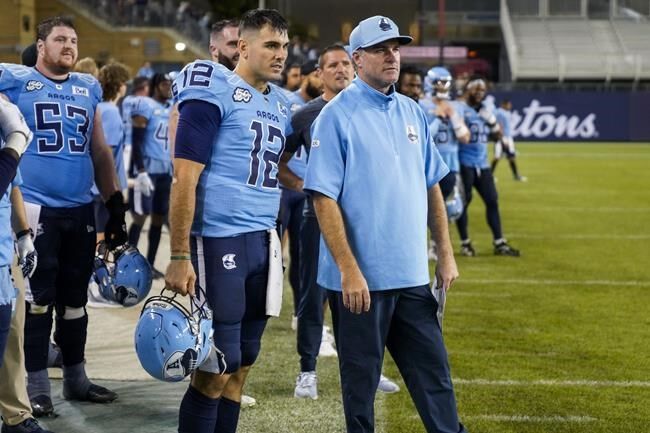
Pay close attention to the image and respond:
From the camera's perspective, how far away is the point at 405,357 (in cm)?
456

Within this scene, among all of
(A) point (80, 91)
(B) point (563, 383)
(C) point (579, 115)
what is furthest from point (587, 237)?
(C) point (579, 115)

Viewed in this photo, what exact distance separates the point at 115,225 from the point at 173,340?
67.8 inches

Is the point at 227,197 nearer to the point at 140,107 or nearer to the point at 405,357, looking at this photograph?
the point at 405,357

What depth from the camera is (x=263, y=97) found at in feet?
15.3

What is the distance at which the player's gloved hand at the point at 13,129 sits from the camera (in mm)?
4024

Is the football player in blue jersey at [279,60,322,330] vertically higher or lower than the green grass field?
higher

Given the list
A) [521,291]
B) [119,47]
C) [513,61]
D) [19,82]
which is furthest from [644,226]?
[513,61]

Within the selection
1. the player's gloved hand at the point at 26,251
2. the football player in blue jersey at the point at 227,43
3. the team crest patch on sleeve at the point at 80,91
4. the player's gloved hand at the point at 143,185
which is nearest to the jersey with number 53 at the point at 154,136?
the player's gloved hand at the point at 143,185

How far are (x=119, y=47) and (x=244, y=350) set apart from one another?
3316 centimetres

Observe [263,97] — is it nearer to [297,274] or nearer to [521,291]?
[297,274]

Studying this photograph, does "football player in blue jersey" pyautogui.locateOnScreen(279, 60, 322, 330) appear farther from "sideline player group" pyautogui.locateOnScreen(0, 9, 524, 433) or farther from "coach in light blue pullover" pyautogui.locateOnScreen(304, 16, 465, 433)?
→ "coach in light blue pullover" pyautogui.locateOnScreen(304, 16, 465, 433)

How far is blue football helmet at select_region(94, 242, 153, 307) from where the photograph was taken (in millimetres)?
5633

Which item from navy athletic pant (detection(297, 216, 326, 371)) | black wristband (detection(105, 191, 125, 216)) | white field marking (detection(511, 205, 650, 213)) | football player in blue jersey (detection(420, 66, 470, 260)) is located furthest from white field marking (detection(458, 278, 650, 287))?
white field marking (detection(511, 205, 650, 213))

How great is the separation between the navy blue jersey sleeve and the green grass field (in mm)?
1790
